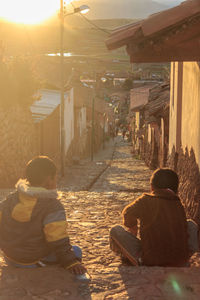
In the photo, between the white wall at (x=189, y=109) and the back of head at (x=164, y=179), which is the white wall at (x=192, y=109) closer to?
the white wall at (x=189, y=109)

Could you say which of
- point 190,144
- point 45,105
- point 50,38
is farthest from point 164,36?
point 50,38

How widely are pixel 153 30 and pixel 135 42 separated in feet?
1.03

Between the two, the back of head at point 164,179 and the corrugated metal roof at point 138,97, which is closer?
the back of head at point 164,179

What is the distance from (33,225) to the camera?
4.15m

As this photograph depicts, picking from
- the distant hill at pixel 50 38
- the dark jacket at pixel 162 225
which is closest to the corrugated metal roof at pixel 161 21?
the dark jacket at pixel 162 225

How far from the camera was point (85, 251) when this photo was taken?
630 cm

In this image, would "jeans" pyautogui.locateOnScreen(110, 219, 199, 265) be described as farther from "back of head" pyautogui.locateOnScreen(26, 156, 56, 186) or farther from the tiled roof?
the tiled roof

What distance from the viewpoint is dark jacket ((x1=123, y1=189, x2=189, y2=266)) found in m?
4.51

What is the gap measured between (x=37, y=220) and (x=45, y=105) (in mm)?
16755

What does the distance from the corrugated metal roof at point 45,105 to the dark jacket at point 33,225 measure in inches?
495

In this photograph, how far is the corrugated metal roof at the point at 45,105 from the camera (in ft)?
58.4

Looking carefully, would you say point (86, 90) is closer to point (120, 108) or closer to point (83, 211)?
point (83, 211)

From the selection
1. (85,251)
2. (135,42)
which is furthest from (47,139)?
(135,42)

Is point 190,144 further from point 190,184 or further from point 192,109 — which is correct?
point 190,184
